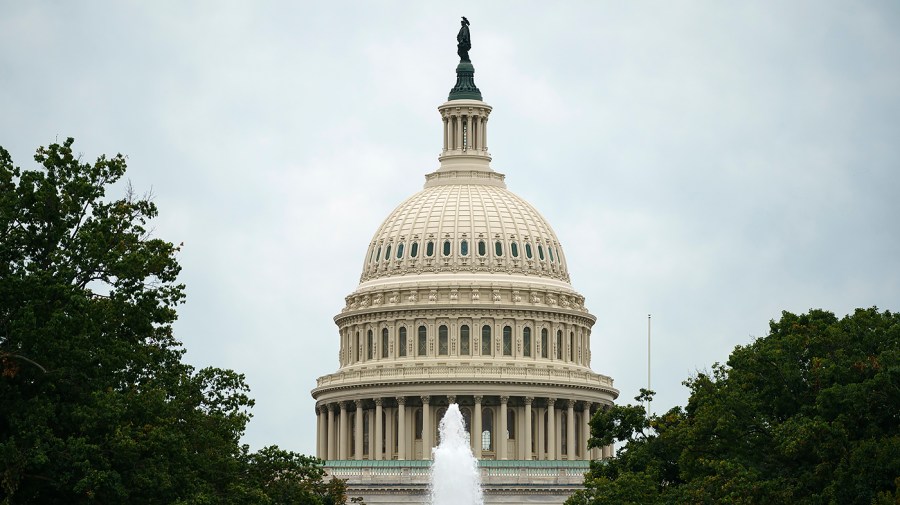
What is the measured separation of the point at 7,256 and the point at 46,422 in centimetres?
666

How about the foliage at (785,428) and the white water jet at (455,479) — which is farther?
the white water jet at (455,479)

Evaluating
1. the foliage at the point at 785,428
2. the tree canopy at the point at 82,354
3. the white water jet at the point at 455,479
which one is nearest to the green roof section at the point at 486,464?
the white water jet at the point at 455,479

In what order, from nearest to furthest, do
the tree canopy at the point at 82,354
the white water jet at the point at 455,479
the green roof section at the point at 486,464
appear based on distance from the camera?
the tree canopy at the point at 82,354, the white water jet at the point at 455,479, the green roof section at the point at 486,464

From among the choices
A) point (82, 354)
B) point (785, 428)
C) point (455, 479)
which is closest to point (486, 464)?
point (455, 479)

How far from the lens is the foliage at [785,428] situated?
105375 millimetres

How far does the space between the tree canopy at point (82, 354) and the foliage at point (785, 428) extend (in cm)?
2288

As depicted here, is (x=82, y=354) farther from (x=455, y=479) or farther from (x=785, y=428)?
(x=455, y=479)

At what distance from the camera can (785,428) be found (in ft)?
354

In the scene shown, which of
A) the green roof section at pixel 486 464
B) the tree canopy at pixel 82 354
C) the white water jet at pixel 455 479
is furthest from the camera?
the green roof section at pixel 486 464

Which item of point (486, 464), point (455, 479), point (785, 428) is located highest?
point (486, 464)

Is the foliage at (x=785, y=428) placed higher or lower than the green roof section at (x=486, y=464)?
lower

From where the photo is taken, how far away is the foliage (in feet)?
346

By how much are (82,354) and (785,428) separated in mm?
30846

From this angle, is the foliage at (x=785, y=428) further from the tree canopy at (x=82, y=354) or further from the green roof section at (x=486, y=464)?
the green roof section at (x=486, y=464)
